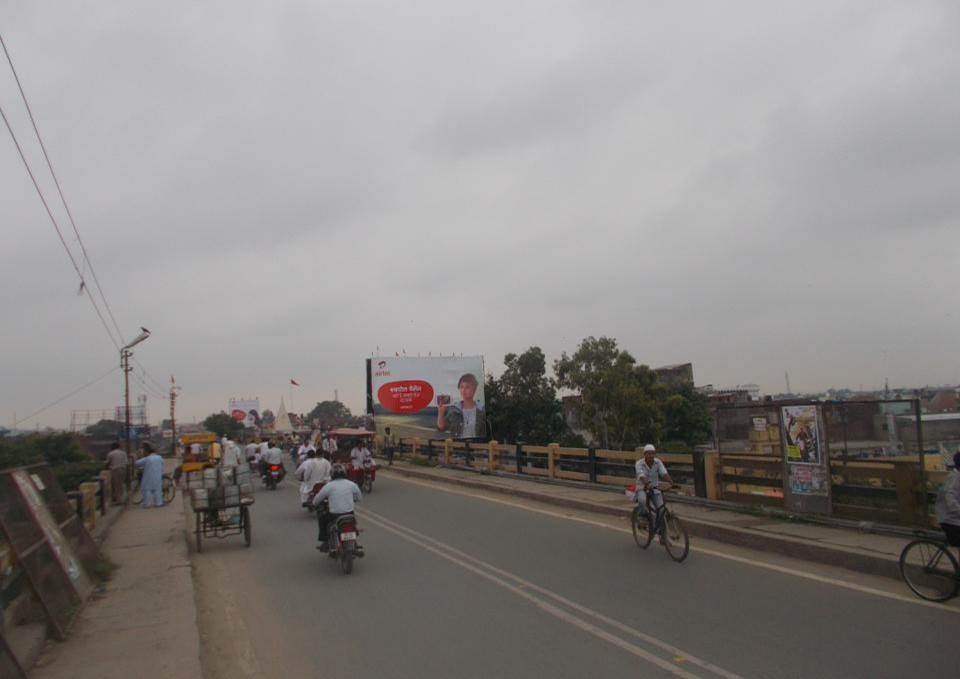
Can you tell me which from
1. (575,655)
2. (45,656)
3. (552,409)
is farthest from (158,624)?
(552,409)

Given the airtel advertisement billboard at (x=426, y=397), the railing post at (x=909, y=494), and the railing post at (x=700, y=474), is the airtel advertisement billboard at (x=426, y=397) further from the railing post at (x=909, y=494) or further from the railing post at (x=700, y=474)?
the railing post at (x=909, y=494)

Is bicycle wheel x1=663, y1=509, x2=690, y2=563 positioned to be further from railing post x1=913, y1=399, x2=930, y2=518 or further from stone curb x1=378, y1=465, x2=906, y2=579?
railing post x1=913, y1=399, x2=930, y2=518

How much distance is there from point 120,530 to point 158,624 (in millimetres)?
9150

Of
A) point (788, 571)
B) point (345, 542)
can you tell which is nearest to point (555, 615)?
point (788, 571)

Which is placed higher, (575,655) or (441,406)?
(441,406)

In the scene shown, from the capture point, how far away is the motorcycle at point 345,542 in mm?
9773

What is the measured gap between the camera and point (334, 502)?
1020cm

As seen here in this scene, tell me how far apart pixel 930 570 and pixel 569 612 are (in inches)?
146

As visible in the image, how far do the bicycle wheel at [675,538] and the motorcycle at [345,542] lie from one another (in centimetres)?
425

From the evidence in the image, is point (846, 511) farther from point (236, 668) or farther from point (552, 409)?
point (552, 409)

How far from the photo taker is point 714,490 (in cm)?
1407

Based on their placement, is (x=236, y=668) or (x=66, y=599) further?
(x=66, y=599)

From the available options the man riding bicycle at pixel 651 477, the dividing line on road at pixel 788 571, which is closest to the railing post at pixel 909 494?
the dividing line on road at pixel 788 571

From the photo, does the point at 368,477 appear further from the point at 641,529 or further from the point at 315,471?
the point at 641,529
